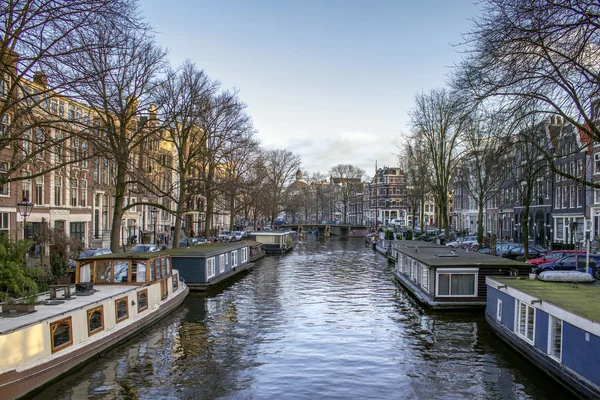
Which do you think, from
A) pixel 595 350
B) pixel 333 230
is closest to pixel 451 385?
pixel 595 350

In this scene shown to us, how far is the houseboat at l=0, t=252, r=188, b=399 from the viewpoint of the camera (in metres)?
13.0

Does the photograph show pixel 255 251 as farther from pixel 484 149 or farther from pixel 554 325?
pixel 554 325

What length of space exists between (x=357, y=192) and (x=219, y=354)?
133328 mm

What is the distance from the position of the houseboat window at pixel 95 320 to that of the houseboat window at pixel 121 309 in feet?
4.32

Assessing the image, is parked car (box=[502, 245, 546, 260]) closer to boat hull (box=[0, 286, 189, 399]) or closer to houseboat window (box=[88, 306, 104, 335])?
boat hull (box=[0, 286, 189, 399])

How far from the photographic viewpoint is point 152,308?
73.7ft

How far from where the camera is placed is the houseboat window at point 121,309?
19062 mm

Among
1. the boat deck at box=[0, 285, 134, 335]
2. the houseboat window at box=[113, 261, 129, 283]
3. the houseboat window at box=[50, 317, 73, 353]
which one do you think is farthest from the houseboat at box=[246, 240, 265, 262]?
the houseboat window at box=[50, 317, 73, 353]

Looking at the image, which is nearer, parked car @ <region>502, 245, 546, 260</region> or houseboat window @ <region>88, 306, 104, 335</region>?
houseboat window @ <region>88, 306, 104, 335</region>

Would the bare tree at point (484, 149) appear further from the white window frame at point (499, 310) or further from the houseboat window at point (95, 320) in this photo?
the houseboat window at point (95, 320)

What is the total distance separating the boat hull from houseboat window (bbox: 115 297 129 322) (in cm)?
40

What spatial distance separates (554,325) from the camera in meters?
15.2

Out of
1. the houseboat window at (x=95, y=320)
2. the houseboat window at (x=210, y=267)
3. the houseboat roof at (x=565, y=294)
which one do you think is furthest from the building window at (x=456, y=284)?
the houseboat window at (x=95, y=320)

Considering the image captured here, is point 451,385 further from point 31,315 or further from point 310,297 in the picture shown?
point 310,297
